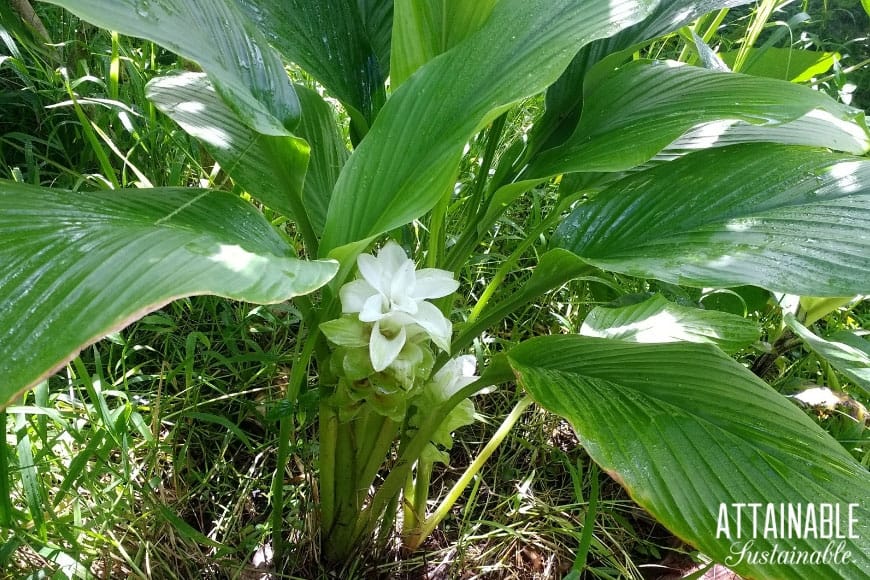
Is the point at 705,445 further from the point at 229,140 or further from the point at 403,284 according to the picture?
the point at 229,140

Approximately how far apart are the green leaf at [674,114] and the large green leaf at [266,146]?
27 centimetres

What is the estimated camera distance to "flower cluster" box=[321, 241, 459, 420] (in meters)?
0.56

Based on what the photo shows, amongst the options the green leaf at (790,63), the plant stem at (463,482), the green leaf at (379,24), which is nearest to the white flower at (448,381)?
the plant stem at (463,482)

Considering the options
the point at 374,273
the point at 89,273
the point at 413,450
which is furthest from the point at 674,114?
the point at 89,273

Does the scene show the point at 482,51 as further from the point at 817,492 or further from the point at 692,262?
the point at 817,492

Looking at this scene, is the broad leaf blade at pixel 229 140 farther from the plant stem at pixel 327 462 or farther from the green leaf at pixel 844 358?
the green leaf at pixel 844 358

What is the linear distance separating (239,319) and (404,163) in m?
0.56

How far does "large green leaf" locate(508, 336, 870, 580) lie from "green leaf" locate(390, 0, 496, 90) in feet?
1.26

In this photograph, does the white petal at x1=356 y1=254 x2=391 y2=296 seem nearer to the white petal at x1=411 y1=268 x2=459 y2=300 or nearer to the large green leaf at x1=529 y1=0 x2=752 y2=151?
the white petal at x1=411 y1=268 x2=459 y2=300

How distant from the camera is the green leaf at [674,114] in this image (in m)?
0.59

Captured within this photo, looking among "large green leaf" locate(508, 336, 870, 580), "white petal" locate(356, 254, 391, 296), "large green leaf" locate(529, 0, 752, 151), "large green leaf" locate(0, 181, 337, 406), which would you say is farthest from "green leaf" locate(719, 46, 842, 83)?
"large green leaf" locate(0, 181, 337, 406)

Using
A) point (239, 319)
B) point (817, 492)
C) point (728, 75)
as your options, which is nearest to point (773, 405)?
point (817, 492)

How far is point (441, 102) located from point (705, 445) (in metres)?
0.41

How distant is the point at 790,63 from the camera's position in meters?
1.20
